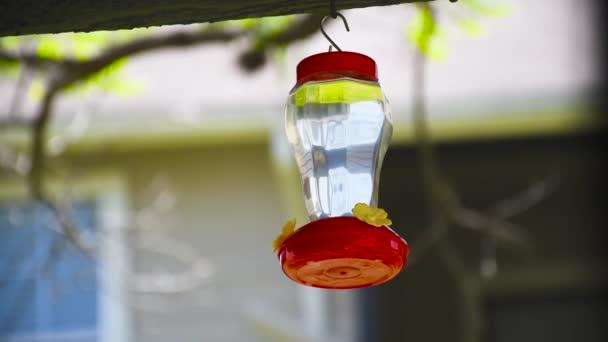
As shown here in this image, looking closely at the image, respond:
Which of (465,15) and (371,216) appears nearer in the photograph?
(371,216)

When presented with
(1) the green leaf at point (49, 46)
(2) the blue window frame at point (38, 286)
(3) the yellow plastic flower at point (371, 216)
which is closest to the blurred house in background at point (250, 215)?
(2) the blue window frame at point (38, 286)

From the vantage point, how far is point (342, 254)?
222 centimetres

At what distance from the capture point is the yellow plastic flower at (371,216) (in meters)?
2.29

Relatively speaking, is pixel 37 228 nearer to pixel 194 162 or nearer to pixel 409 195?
pixel 194 162

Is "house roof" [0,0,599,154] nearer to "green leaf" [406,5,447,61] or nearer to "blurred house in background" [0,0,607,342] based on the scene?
"blurred house in background" [0,0,607,342]

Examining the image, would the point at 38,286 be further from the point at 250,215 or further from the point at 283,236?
the point at 283,236

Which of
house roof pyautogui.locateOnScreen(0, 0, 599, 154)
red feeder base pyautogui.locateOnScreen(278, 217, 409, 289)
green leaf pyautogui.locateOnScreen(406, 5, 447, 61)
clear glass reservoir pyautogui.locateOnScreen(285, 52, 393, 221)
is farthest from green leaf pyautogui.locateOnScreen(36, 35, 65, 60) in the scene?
red feeder base pyautogui.locateOnScreen(278, 217, 409, 289)

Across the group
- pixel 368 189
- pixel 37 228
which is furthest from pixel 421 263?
pixel 368 189

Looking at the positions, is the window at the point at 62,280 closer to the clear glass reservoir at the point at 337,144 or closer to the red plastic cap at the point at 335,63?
the clear glass reservoir at the point at 337,144

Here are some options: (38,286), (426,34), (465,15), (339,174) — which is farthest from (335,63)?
(38,286)

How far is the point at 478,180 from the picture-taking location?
766 centimetres

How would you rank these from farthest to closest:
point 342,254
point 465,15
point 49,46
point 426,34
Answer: point 49,46 → point 465,15 → point 426,34 → point 342,254

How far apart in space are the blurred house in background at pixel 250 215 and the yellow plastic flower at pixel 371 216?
4.76 m

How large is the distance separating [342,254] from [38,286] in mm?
5936
